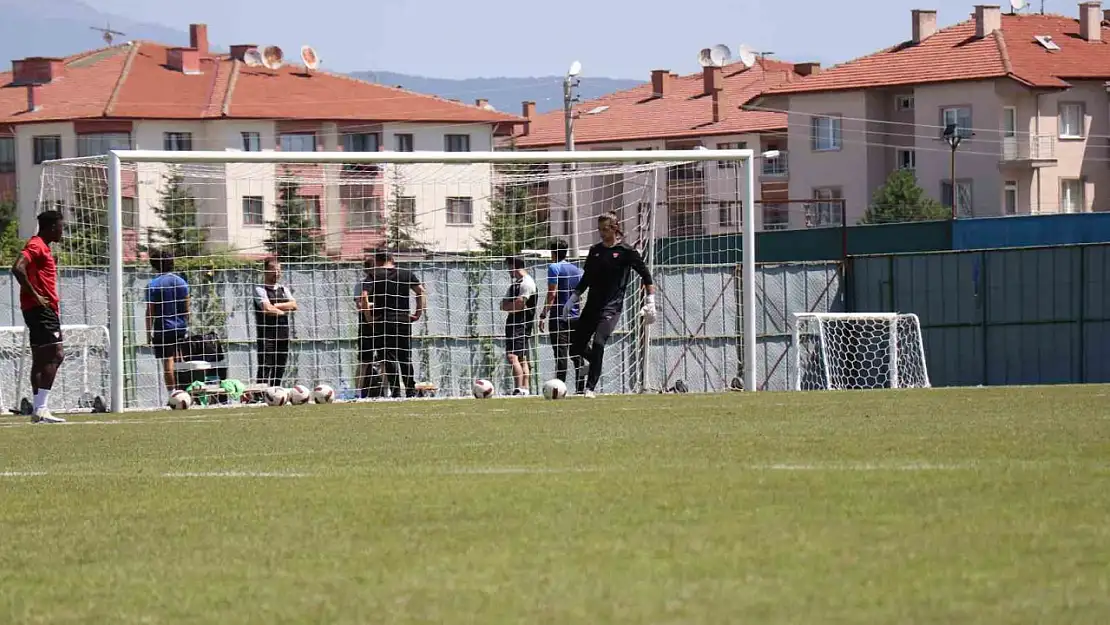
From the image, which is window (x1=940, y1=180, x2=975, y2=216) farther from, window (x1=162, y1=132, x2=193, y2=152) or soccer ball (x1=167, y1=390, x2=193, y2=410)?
soccer ball (x1=167, y1=390, x2=193, y2=410)

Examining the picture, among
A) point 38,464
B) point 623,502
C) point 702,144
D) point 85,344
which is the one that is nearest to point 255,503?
point 623,502

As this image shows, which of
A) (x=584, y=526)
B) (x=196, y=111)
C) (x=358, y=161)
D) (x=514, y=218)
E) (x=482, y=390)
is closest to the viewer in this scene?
(x=584, y=526)

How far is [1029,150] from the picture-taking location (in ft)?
225

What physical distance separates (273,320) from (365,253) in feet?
10.5

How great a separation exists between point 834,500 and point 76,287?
20.0 m

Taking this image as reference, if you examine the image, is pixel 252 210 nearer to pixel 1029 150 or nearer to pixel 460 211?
A: pixel 460 211

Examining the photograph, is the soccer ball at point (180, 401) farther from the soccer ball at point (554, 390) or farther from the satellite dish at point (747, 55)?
the satellite dish at point (747, 55)

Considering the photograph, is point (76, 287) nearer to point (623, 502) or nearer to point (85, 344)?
point (85, 344)

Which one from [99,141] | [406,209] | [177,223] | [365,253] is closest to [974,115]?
[99,141]

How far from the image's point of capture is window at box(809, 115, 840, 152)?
74.8 meters

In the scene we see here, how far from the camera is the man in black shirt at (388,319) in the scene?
1931cm

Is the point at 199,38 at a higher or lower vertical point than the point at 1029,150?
higher

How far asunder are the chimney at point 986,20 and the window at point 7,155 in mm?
44137

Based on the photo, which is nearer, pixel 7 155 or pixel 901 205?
pixel 901 205
